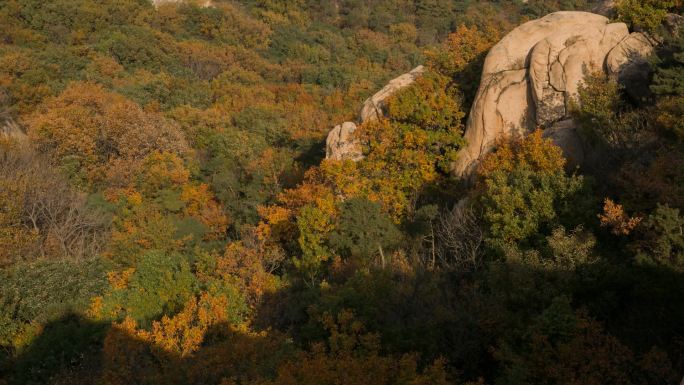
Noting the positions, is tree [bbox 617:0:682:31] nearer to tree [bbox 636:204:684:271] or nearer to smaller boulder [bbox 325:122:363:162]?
tree [bbox 636:204:684:271]

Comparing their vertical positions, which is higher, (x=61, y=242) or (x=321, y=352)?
(x=321, y=352)

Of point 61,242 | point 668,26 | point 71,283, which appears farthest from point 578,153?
point 61,242

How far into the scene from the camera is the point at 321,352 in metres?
16.3

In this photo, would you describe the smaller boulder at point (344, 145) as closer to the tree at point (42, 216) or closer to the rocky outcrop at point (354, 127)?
the rocky outcrop at point (354, 127)

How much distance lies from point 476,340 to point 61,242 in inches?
1131

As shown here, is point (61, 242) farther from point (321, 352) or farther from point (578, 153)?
point (578, 153)

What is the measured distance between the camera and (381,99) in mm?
35250

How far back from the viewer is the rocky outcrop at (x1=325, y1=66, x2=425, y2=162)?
3312 cm

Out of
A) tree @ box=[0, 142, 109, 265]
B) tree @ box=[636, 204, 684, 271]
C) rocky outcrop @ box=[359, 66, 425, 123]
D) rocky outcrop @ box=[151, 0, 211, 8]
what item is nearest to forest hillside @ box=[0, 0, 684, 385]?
tree @ box=[636, 204, 684, 271]

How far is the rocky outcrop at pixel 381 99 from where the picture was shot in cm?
3475

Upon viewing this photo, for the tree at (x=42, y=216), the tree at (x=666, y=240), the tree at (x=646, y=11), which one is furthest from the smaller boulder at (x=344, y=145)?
the tree at (x=666, y=240)

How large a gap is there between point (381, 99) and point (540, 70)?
10196mm

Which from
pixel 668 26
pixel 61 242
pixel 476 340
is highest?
pixel 668 26

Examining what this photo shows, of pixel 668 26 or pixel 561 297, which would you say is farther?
pixel 668 26
